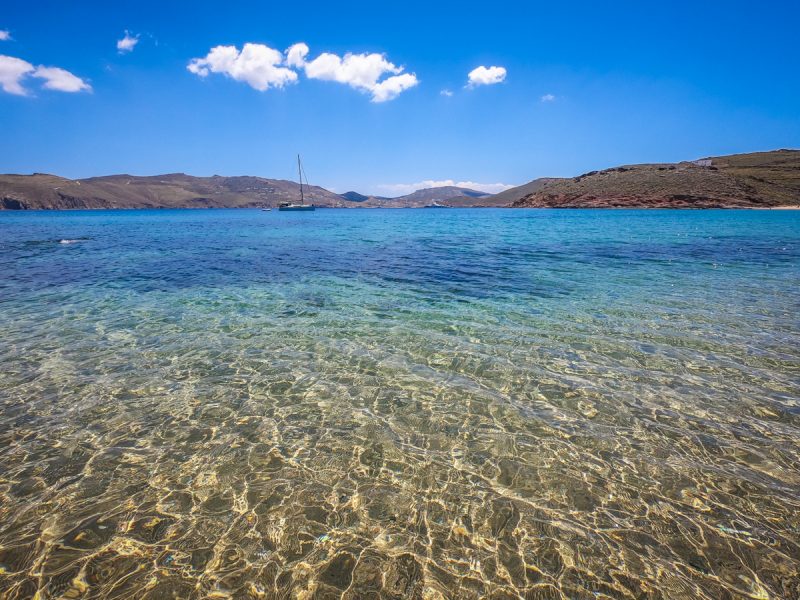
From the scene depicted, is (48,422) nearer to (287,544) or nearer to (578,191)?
(287,544)

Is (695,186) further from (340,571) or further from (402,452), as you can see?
(340,571)

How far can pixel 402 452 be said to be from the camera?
5223 mm

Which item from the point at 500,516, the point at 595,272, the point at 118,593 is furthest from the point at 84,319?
the point at 595,272

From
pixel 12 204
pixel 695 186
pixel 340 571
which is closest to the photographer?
pixel 340 571

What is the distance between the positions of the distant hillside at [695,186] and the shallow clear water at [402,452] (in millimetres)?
113009

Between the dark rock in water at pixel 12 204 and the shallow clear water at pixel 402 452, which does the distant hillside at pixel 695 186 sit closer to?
the shallow clear water at pixel 402 452

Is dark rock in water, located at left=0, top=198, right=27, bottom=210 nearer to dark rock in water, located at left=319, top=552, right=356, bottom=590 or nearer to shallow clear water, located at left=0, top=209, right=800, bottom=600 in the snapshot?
shallow clear water, located at left=0, top=209, right=800, bottom=600

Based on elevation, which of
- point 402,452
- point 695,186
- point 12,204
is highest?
point 695,186

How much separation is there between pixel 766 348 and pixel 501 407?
7.30m

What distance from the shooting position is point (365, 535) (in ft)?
12.7

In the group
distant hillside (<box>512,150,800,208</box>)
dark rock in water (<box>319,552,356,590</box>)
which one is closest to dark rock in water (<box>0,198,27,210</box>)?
distant hillside (<box>512,150,800,208</box>)

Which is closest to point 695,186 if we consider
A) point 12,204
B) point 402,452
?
point 402,452

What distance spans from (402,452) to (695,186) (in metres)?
132

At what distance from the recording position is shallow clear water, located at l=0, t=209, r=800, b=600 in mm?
3512
